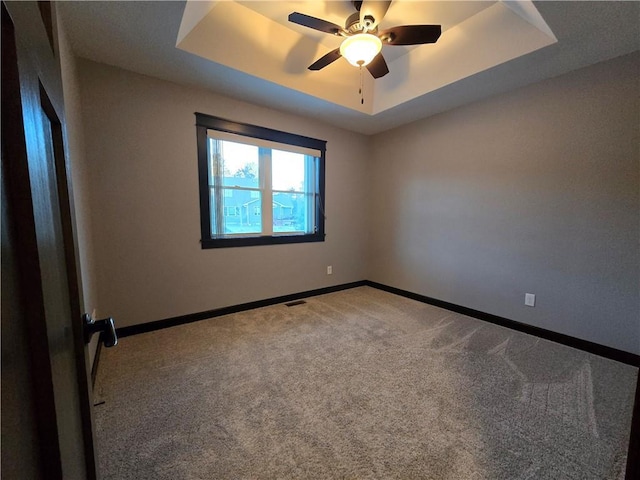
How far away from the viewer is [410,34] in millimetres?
1931

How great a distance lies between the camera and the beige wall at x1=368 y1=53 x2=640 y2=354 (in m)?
2.17

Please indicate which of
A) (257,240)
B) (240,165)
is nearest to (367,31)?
(240,165)

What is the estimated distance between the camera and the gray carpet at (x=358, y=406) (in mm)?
1269

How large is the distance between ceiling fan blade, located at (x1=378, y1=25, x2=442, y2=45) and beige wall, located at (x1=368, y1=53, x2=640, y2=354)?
1.37 meters

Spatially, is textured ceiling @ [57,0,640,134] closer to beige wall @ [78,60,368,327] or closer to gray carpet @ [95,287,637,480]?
beige wall @ [78,60,368,327]

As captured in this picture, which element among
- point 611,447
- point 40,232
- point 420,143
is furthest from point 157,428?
point 420,143

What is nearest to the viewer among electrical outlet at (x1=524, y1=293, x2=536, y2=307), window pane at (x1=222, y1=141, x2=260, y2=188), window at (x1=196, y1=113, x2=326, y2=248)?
electrical outlet at (x1=524, y1=293, x2=536, y2=307)

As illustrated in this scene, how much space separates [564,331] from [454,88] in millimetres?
2505

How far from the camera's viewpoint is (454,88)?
2635 millimetres

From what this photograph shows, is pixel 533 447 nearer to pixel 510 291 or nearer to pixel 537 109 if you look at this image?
pixel 510 291

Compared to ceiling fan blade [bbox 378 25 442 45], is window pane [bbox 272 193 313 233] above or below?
below

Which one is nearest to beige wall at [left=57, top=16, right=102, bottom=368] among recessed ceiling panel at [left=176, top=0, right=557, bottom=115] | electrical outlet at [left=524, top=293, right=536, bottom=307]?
recessed ceiling panel at [left=176, top=0, right=557, bottom=115]

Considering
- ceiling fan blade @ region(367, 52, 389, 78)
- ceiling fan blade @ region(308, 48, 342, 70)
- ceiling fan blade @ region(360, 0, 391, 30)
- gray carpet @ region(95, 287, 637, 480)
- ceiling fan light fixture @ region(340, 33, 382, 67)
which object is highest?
ceiling fan blade @ region(360, 0, 391, 30)

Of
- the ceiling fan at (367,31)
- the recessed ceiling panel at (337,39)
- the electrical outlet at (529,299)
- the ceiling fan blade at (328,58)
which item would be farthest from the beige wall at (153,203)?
the electrical outlet at (529,299)
